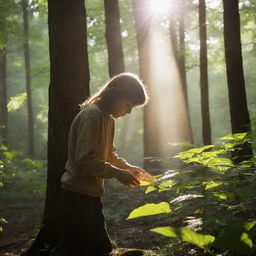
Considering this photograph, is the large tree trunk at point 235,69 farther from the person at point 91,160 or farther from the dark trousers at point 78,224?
the dark trousers at point 78,224

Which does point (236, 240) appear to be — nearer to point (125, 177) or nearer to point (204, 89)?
point (125, 177)

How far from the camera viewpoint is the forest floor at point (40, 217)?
615 centimetres

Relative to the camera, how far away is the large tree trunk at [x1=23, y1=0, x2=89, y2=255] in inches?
185

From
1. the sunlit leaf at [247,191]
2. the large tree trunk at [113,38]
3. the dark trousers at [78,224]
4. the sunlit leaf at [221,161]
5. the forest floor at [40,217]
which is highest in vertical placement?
the large tree trunk at [113,38]

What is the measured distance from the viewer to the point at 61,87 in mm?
4691

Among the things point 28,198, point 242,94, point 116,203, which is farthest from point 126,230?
point 28,198

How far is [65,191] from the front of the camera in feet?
12.5

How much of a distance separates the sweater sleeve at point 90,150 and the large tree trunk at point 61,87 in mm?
1207

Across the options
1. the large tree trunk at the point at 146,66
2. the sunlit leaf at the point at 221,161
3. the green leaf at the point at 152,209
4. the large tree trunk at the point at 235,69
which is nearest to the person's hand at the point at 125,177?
the sunlit leaf at the point at 221,161

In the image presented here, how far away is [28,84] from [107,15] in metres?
7.95

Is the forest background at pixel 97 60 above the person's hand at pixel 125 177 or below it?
above

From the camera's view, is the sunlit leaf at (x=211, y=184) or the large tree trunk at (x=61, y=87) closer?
the sunlit leaf at (x=211, y=184)

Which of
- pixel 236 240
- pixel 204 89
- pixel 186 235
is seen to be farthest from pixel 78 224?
pixel 204 89

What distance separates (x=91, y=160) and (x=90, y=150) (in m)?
0.09
